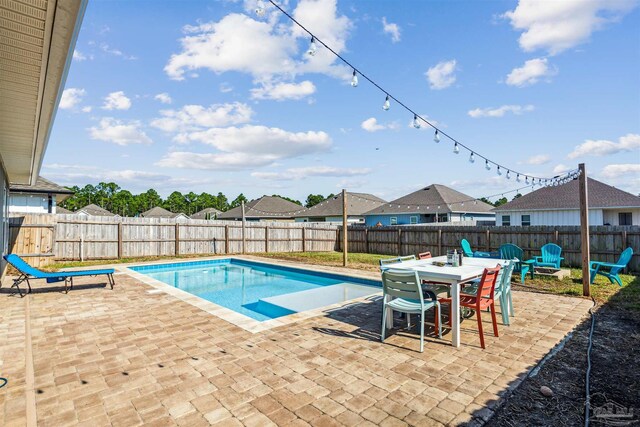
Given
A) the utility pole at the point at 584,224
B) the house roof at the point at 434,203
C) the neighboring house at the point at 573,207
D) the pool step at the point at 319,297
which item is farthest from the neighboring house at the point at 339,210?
the utility pole at the point at 584,224

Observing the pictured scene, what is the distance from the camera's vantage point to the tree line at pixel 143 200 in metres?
70.3

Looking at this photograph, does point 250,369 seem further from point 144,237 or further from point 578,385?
point 144,237

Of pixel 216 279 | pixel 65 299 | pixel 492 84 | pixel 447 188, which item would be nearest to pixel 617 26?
pixel 492 84

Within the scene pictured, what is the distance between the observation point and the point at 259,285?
10422 millimetres

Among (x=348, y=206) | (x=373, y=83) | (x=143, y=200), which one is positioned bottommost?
(x=348, y=206)

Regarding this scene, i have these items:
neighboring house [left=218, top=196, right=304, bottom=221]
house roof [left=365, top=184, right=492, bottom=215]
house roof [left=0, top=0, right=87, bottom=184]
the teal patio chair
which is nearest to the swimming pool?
the teal patio chair

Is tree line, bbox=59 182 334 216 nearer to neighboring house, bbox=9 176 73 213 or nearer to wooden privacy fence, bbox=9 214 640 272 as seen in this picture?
neighboring house, bbox=9 176 73 213

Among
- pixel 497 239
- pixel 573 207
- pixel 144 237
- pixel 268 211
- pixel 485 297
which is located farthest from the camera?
pixel 268 211

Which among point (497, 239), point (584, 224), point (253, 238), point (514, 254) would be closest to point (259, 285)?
point (514, 254)

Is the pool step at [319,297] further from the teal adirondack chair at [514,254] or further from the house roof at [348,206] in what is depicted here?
the house roof at [348,206]

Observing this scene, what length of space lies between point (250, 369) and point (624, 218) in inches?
882

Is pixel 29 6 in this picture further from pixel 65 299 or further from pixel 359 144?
pixel 359 144

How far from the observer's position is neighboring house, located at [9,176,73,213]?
17.6 meters

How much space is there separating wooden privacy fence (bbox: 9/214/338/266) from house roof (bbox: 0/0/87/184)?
6.44 meters
